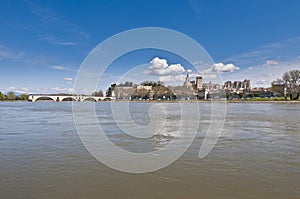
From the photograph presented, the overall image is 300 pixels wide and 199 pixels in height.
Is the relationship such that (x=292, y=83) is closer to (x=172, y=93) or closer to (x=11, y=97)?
(x=172, y=93)

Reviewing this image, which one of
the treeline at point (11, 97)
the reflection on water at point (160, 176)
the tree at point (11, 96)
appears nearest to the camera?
the reflection on water at point (160, 176)

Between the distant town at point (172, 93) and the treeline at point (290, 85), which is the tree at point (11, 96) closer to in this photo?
the distant town at point (172, 93)

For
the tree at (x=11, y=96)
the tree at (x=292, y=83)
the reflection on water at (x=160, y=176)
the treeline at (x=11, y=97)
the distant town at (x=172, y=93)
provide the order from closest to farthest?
the reflection on water at (x=160, y=176)
the tree at (x=292, y=83)
the distant town at (x=172, y=93)
the treeline at (x=11, y=97)
the tree at (x=11, y=96)

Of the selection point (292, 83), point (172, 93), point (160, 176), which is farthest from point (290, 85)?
point (160, 176)

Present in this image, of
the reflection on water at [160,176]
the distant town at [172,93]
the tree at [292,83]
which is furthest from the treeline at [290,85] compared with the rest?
the reflection on water at [160,176]

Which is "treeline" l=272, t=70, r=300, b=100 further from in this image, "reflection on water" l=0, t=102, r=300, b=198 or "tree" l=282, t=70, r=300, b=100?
"reflection on water" l=0, t=102, r=300, b=198

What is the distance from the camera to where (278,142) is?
10820 millimetres

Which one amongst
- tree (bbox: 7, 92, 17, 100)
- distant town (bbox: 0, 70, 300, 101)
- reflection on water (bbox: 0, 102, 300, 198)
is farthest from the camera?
tree (bbox: 7, 92, 17, 100)

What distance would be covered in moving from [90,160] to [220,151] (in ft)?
15.7

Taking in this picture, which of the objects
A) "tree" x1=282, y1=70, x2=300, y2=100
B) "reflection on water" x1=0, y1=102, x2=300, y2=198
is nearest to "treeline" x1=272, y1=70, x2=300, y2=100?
"tree" x1=282, y1=70, x2=300, y2=100

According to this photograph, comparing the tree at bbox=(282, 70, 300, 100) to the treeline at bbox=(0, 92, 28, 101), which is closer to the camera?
the tree at bbox=(282, 70, 300, 100)

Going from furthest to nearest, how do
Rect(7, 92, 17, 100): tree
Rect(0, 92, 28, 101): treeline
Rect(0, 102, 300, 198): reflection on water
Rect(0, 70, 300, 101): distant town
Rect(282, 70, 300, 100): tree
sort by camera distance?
Rect(7, 92, 17, 100): tree
Rect(0, 92, 28, 101): treeline
Rect(0, 70, 300, 101): distant town
Rect(282, 70, 300, 100): tree
Rect(0, 102, 300, 198): reflection on water

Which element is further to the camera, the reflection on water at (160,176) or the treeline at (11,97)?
the treeline at (11,97)

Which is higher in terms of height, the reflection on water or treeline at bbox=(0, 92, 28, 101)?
treeline at bbox=(0, 92, 28, 101)
